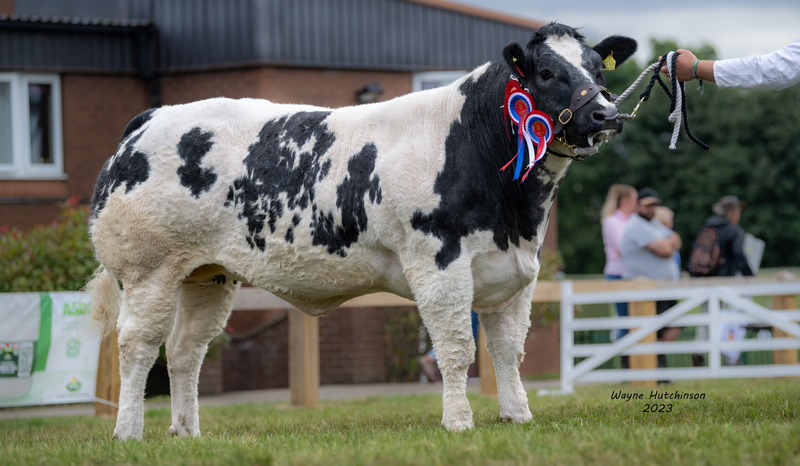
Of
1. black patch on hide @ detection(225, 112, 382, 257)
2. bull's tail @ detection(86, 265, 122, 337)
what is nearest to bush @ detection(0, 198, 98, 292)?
bull's tail @ detection(86, 265, 122, 337)

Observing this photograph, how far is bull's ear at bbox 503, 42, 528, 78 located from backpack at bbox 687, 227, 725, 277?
23.7 ft

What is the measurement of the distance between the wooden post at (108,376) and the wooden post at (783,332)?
309 inches

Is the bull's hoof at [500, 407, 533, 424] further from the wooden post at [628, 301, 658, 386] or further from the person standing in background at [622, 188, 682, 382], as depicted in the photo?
the person standing in background at [622, 188, 682, 382]

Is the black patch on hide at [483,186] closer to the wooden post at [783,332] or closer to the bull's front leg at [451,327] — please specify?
the bull's front leg at [451,327]

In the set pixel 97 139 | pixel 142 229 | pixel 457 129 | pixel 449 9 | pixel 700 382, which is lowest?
pixel 700 382

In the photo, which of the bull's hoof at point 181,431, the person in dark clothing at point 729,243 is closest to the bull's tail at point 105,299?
the bull's hoof at point 181,431

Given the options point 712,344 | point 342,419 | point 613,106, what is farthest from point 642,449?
point 712,344

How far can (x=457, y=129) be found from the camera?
577cm

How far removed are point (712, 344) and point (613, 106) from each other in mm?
5767

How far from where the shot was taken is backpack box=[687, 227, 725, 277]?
12.0 meters

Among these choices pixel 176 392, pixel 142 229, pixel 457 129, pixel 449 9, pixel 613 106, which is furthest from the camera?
pixel 449 9

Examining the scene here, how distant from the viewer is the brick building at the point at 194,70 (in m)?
13.9

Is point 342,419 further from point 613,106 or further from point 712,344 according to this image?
point 712,344

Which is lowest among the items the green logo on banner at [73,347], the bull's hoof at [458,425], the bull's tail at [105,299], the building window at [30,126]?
the bull's hoof at [458,425]
